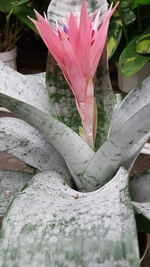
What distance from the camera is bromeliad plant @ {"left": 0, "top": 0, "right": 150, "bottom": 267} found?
1.46 ft

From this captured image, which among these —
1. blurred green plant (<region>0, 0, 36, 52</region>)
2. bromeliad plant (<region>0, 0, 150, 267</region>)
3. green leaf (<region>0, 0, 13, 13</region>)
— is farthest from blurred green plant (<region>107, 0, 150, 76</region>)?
bromeliad plant (<region>0, 0, 150, 267</region>)

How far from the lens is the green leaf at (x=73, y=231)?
0.43 metres

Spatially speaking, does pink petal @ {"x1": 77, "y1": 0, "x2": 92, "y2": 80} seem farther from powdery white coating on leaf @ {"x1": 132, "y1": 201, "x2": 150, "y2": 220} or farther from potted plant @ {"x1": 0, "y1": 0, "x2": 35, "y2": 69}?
potted plant @ {"x1": 0, "y1": 0, "x2": 35, "y2": 69}

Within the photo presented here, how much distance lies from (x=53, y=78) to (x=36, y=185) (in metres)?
0.19

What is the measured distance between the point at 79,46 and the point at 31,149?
0.71 feet

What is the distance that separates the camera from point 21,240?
0.47 m

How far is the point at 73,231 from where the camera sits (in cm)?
46

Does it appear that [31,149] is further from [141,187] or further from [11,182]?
[141,187]

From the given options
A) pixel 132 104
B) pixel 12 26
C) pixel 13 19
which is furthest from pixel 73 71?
pixel 13 19

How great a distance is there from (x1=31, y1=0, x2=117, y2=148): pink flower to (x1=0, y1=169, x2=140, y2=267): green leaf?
153 millimetres

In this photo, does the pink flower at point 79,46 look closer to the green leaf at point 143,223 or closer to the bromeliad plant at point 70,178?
the bromeliad plant at point 70,178

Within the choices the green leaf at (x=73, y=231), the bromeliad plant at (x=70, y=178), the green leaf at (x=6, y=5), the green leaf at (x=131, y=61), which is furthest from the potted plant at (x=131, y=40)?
the green leaf at (x=73, y=231)

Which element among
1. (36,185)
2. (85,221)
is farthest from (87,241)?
(36,185)

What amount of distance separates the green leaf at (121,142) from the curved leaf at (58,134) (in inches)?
0.8
